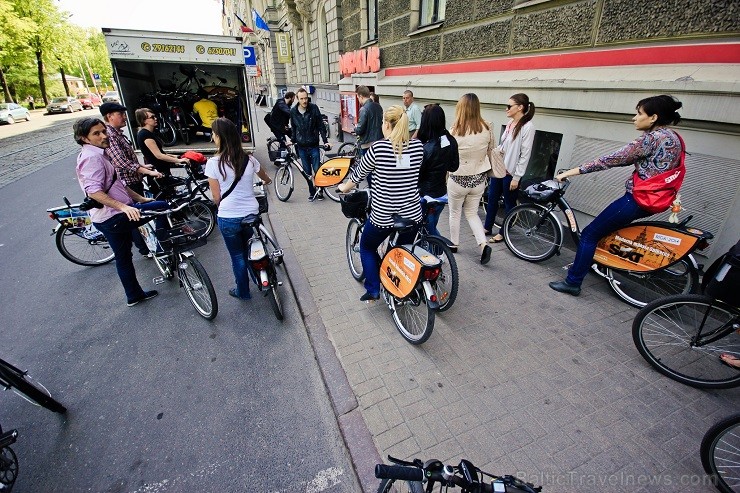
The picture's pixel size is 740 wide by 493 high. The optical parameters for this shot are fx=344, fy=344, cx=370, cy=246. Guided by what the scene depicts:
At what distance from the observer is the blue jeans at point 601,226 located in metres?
3.10

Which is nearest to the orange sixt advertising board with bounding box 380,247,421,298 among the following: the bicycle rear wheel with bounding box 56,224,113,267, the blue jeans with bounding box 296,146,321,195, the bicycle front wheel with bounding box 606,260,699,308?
the bicycle front wheel with bounding box 606,260,699,308

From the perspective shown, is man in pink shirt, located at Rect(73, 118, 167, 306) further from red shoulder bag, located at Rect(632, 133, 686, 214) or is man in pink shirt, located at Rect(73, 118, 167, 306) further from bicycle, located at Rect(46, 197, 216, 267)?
red shoulder bag, located at Rect(632, 133, 686, 214)

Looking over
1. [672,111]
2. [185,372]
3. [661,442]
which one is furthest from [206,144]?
[661,442]

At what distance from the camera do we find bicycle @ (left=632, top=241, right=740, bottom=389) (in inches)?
94.9

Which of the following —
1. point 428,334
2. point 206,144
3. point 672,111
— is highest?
point 672,111

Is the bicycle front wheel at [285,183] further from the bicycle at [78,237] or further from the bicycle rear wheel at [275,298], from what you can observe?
the bicycle rear wheel at [275,298]

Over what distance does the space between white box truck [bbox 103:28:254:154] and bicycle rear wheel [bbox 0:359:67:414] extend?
280 inches

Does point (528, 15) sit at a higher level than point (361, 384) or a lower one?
higher

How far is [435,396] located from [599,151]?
12.1 feet

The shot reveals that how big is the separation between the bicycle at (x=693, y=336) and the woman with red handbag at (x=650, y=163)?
0.80 m

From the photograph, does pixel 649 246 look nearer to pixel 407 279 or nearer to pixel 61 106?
pixel 407 279

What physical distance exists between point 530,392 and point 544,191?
7.84 ft

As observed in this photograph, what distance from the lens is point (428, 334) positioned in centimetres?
288

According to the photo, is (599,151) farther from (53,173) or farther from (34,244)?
(53,173)
